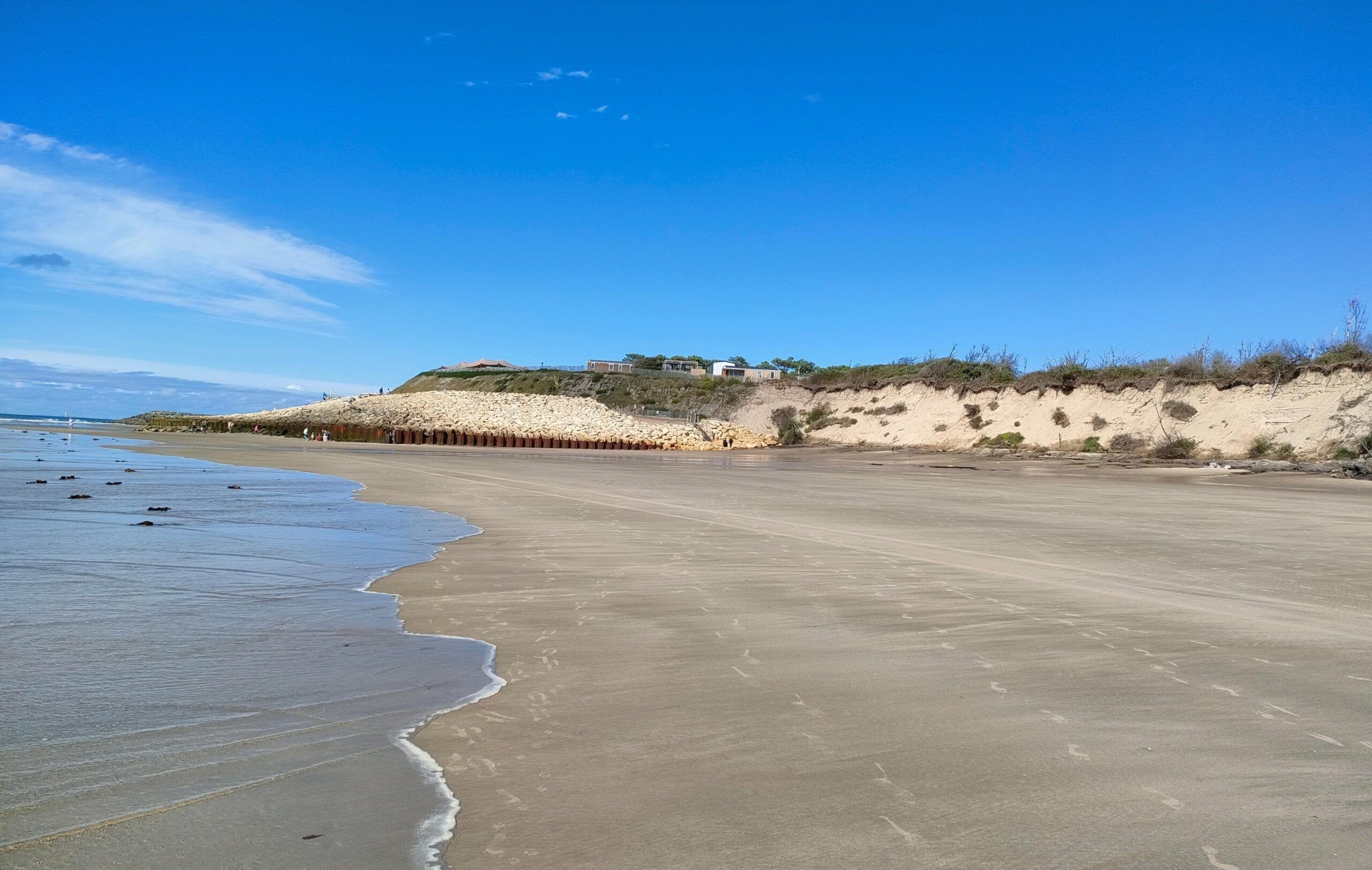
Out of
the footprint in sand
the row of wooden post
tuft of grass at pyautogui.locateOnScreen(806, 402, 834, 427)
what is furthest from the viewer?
tuft of grass at pyautogui.locateOnScreen(806, 402, 834, 427)

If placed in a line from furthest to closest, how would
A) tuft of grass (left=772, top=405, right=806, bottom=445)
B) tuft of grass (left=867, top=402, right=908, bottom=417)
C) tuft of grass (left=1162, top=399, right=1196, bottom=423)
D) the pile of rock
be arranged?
the pile of rock, tuft of grass (left=772, top=405, right=806, bottom=445), tuft of grass (left=867, top=402, right=908, bottom=417), tuft of grass (left=1162, top=399, right=1196, bottom=423)

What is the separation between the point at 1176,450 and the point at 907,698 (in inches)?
925

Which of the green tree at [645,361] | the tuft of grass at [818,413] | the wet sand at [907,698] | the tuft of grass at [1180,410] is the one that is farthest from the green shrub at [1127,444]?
the green tree at [645,361]

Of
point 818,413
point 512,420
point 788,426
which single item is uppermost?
point 818,413

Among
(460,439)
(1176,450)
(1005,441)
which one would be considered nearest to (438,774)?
(1176,450)

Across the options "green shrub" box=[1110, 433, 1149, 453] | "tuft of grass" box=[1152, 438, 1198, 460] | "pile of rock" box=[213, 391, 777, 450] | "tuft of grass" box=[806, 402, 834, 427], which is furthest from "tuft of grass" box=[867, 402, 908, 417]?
"tuft of grass" box=[1152, 438, 1198, 460]

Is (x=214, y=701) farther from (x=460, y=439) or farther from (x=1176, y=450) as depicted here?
(x=460, y=439)

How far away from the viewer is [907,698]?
386 centimetres

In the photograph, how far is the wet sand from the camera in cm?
253

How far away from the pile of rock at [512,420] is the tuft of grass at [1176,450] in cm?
1736

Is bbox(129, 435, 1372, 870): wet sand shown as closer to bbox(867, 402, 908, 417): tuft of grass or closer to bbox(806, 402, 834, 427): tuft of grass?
bbox(867, 402, 908, 417): tuft of grass

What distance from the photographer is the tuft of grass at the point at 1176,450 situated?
77.0ft

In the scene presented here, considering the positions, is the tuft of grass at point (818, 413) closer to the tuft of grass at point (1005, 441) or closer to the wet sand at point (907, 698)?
the tuft of grass at point (1005, 441)

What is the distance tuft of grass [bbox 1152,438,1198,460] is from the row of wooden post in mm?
20631
